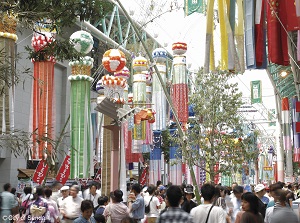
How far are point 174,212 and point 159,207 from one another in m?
5.38

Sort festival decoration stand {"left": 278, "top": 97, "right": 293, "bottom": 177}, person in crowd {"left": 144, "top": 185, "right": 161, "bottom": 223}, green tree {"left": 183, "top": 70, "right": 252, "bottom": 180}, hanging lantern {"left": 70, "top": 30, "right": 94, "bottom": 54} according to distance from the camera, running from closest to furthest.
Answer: person in crowd {"left": 144, "top": 185, "right": 161, "bottom": 223} → hanging lantern {"left": 70, "top": 30, "right": 94, "bottom": 54} → green tree {"left": 183, "top": 70, "right": 252, "bottom": 180} → festival decoration stand {"left": 278, "top": 97, "right": 293, "bottom": 177}

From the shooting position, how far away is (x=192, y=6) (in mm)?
16922

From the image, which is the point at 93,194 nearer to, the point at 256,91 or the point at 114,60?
the point at 114,60

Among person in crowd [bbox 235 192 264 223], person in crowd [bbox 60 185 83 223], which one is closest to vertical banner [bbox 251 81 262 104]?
person in crowd [bbox 60 185 83 223]

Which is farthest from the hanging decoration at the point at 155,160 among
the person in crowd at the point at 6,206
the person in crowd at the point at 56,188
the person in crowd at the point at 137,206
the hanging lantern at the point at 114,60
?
the person in crowd at the point at 6,206

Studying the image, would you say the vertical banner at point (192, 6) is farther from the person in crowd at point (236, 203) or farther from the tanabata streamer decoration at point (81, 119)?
the person in crowd at point (236, 203)

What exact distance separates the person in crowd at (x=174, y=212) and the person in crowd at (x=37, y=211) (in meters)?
3.16

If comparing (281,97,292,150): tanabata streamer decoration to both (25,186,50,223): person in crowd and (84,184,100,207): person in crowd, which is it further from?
(25,186,50,223): person in crowd

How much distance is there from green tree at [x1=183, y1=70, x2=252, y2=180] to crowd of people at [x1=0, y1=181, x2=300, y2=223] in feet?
28.2

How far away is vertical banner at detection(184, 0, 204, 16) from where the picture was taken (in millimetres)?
16906

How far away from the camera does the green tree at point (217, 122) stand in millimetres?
19516

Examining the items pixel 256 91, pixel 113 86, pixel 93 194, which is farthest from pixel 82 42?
pixel 256 91

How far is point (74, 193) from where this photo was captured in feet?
28.3

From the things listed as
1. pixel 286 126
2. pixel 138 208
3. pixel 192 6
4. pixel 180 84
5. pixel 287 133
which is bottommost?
pixel 138 208
